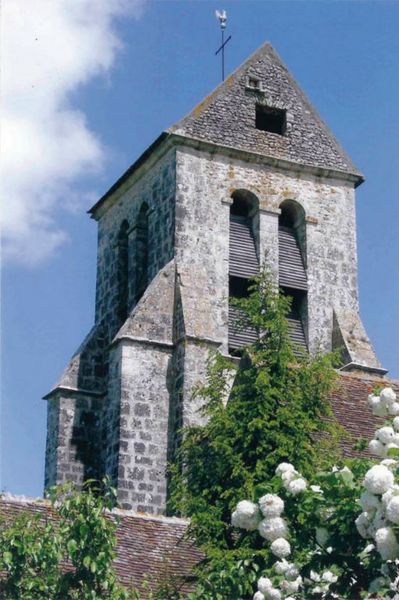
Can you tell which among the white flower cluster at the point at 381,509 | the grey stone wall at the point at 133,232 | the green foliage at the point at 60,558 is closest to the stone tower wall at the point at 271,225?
the grey stone wall at the point at 133,232

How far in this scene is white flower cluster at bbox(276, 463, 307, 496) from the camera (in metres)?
10.7

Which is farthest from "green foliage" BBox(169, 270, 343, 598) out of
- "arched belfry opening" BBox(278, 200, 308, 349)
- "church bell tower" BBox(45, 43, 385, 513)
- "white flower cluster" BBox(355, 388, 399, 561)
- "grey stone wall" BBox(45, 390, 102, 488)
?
"arched belfry opening" BBox(278, 200, 308, 349)

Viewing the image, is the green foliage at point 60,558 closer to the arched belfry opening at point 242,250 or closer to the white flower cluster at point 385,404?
the white flower cluster at point 385,404

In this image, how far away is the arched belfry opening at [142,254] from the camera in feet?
96.3

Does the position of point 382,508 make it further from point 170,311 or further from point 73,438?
point 73,438

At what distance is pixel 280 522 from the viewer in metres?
10.6

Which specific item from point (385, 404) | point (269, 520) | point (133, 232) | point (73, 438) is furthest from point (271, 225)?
point (269, 520)

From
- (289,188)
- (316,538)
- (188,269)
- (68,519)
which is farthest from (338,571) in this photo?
(289,188)

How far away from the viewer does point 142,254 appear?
2952 centimetres

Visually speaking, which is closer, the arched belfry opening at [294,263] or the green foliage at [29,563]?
the green foliage at [29,563]

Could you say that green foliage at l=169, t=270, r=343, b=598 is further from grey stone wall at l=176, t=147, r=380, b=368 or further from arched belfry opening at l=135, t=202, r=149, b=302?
arched belfry opening at l=135, t=202, r=149, b=302

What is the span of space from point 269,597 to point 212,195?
18341 millimetres

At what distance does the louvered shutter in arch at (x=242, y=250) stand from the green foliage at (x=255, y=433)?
1173 cm

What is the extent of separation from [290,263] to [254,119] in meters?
2.92
